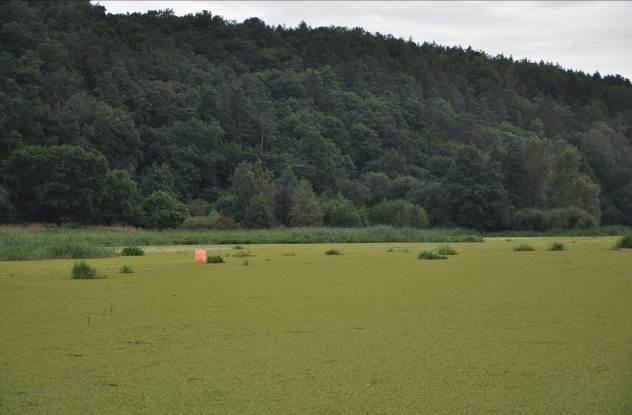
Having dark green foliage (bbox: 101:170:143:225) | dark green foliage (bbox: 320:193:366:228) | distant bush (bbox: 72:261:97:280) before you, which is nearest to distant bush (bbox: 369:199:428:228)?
dark green foliage (bbox: 320:193:366:228)

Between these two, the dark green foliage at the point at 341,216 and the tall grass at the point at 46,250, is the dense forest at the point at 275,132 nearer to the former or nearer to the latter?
the dark green foliage at the point at 341,216

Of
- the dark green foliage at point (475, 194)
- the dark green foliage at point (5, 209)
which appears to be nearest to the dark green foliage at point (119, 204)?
the dark green foliage at point (5, 209)

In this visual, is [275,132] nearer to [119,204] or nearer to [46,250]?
[119,204]

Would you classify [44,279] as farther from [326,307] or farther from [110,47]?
[110,47]

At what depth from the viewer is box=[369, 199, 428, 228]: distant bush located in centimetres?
6250

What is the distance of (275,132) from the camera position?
288 feet

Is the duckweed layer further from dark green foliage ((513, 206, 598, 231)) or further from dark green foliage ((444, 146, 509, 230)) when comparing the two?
dark green foliage ((513, 206, 598, 231))

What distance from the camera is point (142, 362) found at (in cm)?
632

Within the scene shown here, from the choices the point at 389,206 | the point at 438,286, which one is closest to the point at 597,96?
the point at 389,206

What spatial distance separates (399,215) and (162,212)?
728 inches

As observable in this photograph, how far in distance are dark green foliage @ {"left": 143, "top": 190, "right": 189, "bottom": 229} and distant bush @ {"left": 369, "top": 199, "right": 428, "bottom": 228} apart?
16.4 meters

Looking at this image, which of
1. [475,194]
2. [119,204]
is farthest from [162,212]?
[475,194]

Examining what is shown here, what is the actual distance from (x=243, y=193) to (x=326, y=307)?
5157cm

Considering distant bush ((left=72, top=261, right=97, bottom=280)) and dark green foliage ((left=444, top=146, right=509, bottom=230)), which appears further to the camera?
dark green foliage ((left=444, top=146, right=509, bottom=230))
